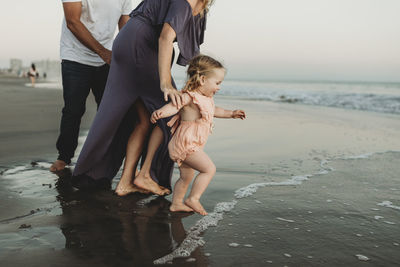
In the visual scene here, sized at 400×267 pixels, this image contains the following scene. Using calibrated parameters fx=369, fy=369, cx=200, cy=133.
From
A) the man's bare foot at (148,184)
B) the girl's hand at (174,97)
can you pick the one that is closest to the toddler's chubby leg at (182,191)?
the man's bare foot at (148,184)

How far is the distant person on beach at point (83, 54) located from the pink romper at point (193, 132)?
3.97 feet

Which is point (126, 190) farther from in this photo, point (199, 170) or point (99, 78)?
point (99, 78)

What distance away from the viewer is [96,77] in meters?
3.45

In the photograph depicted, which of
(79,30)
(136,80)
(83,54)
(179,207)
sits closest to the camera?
(179,207)

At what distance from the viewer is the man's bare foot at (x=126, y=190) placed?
110 inches

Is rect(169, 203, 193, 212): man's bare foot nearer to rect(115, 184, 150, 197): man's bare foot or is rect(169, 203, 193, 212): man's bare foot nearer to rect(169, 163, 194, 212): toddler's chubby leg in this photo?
rect(169, 163, 194, 212): toddler's chubby leg

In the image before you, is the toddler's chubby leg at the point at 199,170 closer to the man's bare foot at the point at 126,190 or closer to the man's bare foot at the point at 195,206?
the man's bare foot at the point at 195,206

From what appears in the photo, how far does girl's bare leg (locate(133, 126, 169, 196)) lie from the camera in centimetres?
283

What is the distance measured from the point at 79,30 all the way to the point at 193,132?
1.51 metres

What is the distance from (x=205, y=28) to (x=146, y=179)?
123 centimetres

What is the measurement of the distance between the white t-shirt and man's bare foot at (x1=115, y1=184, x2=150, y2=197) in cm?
124

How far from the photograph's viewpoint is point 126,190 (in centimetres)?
282

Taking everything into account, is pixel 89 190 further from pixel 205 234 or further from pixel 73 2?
pixel 73 2

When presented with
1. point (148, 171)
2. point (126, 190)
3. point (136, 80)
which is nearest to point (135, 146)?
point (148, 171)
